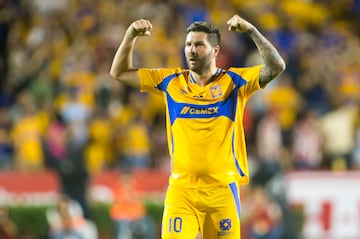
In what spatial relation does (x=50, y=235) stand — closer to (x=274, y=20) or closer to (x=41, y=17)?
(x=41, y=17)

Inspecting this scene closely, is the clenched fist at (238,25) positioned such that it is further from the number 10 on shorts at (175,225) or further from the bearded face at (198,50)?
the number 10 on shorts at (175,225)

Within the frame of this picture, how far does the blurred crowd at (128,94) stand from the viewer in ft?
56.0

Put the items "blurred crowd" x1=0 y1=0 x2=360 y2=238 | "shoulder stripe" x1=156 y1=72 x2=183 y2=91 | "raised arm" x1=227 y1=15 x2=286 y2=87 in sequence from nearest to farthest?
"raised arm" x1=227 y1=15 x2=286 y2=87 < "shoulder stripe" x1=156 y1=72 x2=183 y2=91 < "blurred crowd" x1=0 y1=0 x2=360 y2=238

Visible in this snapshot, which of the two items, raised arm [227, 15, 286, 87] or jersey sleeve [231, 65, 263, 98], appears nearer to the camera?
raised arm [227, 15, 286, 87]

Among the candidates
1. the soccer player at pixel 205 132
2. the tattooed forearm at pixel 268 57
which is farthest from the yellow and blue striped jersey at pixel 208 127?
the tattooed forearm at pixel 268 57

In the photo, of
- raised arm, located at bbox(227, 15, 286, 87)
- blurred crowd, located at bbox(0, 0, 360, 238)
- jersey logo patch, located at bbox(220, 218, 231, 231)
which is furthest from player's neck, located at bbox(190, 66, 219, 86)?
blurred crowd, located at bbox(0, 0, 360, 238)

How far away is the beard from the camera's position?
27.3 ft

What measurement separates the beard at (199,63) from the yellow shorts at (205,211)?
94 centimetres

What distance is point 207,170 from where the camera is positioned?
836 cm

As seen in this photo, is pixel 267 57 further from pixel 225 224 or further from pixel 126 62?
pixel 225 224

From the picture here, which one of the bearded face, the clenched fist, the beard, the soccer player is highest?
the clenched fist

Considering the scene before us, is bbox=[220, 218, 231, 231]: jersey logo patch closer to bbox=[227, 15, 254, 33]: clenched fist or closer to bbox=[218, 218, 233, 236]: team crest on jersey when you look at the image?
bbox=[218, 218, 233, 236]: team crest on jersey

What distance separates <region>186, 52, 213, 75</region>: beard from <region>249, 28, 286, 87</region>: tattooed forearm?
397 mm

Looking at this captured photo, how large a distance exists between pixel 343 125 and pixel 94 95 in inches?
172
